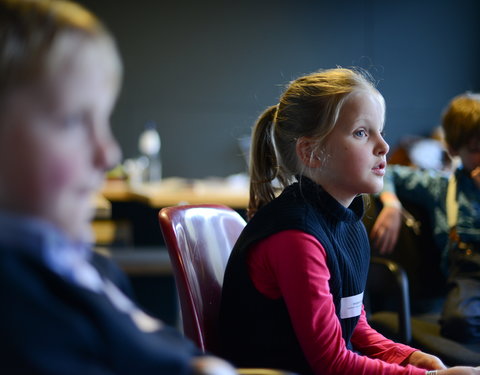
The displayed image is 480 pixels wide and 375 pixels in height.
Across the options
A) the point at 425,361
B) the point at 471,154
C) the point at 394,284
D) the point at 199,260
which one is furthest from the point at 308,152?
the point at 471,154

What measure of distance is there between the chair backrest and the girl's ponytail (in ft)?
0.34

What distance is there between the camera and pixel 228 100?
21.1 ft

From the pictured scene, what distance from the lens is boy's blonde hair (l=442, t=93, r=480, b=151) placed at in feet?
6.19

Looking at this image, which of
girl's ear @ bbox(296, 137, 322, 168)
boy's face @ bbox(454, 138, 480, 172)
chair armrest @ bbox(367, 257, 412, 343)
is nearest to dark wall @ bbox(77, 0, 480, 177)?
boy's face @ bbox(454, 138, 480, 172)

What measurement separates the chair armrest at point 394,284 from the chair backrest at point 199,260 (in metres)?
0.62

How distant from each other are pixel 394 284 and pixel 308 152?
0.69m

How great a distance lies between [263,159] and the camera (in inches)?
53.3

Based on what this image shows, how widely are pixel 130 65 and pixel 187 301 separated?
212 inches

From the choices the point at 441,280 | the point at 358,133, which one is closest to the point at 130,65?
the point at 441,280

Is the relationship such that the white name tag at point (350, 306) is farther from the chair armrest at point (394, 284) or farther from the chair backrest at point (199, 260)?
the chair armrest at point (394, 284)

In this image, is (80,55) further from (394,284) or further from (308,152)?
(394,284)

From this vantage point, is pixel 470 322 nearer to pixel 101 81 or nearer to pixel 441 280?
pixel 441 280

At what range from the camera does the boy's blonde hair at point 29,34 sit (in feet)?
1.82

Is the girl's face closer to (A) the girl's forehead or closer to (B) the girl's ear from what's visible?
(B) the girl's ear
